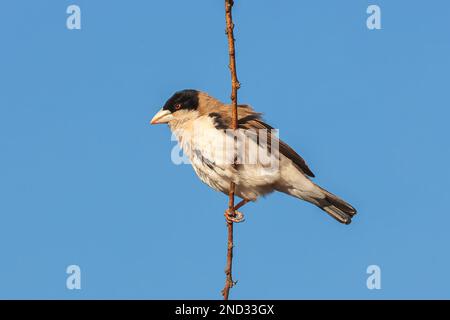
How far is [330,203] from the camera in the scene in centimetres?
776

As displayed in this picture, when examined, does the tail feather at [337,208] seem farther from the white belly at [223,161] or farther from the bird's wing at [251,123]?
the white belly at [223,161]

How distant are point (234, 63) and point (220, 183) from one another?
2.21 metres

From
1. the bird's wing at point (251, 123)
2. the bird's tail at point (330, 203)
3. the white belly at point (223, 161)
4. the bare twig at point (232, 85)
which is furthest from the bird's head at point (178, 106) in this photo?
the bare twig at point (232, 85)

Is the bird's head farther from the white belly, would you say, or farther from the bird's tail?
the bird's tail

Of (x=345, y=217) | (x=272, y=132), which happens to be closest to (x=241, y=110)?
(x=272, y=132)

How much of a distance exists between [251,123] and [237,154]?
1.73ft

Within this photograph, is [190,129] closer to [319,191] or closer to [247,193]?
[247,193]

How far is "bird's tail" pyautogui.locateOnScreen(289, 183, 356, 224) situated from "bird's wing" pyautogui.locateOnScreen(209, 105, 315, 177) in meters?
0.21

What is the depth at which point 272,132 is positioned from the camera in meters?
7.29

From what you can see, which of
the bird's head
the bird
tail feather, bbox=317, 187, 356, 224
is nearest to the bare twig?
the bird

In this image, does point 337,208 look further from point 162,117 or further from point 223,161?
point 162,117

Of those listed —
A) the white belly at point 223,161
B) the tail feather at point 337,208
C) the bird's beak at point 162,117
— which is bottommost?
the tail feather at point 337,208

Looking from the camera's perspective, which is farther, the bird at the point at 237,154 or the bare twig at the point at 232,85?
the bird at the point at 237,154

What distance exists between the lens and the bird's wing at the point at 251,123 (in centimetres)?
692
